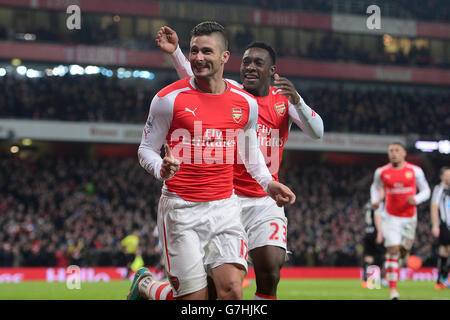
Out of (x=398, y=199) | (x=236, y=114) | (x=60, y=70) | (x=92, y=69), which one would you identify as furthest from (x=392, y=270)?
(x=92, y=69)

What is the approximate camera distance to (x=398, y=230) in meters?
11.9

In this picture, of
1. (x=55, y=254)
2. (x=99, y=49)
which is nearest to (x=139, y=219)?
(x=55, y=254)

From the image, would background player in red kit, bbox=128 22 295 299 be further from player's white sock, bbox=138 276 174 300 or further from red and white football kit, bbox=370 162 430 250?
red and white football kit, bbox=370 162 430 250

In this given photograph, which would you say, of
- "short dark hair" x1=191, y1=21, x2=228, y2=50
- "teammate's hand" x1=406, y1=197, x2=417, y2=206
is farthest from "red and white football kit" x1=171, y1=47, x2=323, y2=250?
"teammate's hand" x1=406, y1=197, x2=417, y2=206

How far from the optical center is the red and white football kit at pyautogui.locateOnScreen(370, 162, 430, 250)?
1198 centimetres

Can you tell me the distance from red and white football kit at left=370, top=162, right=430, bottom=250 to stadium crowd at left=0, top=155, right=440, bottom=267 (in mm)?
12023

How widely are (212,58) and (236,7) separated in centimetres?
3473

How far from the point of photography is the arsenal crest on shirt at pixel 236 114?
5.79 meters

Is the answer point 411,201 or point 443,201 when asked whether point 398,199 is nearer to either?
point 411,201

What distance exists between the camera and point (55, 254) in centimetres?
2378

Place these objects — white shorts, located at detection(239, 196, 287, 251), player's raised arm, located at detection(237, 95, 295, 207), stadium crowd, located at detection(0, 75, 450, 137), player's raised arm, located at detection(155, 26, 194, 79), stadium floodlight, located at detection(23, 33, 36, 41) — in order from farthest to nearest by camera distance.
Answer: stadium floodlight, located at detection(23, 33, 36, 41) < stadium crowd, located at detection(0, 75, 450, 137) < player's raised arm, located at detection(155, 26, 194, 79) < white shorts, located at detection(239, 196, 287, 251) < player's raised arm, located at detection(237, 95, 295, 207)

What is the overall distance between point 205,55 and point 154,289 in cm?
217

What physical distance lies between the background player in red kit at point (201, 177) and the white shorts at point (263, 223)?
3.33 feet

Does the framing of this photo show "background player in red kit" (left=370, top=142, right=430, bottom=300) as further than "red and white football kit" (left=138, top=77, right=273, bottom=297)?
Yes
